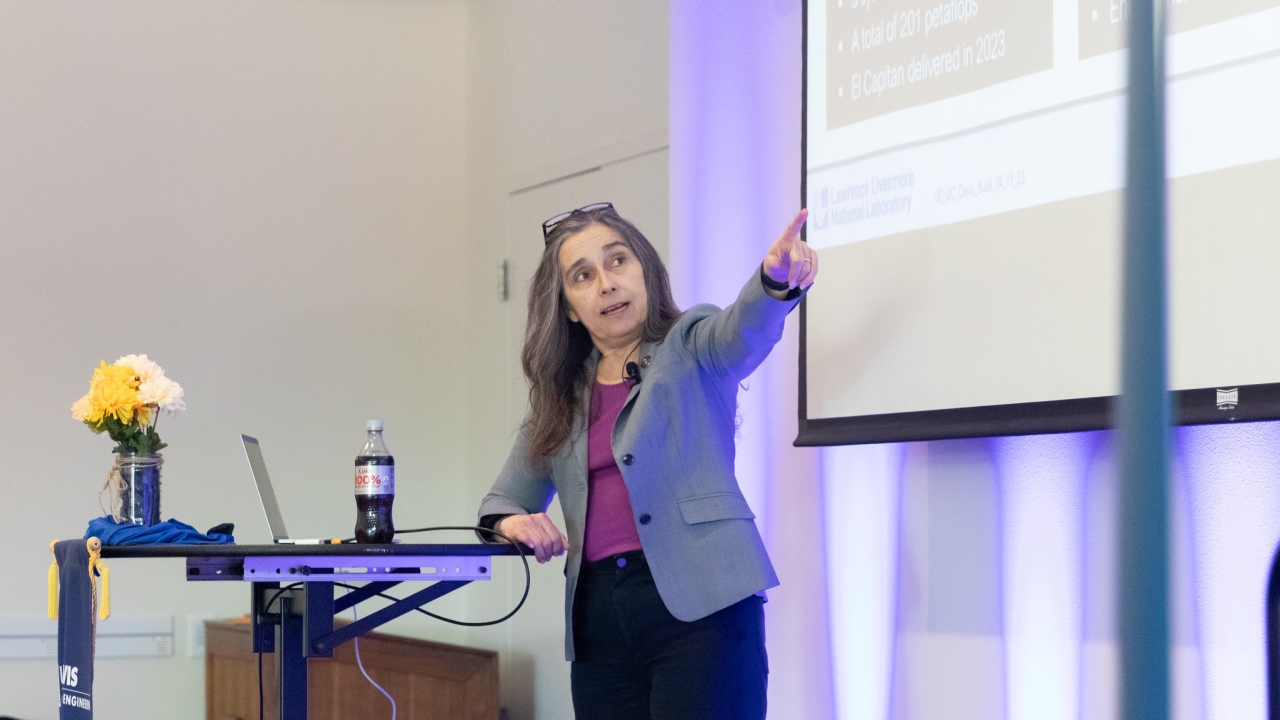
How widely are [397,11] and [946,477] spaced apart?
3.20 metres

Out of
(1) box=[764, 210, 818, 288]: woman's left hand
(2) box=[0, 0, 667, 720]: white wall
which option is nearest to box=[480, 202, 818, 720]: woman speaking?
(1) box=[764, 210, 818, 288]: woman's left hand

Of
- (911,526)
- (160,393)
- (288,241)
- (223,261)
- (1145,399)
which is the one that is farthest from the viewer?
(288,241)

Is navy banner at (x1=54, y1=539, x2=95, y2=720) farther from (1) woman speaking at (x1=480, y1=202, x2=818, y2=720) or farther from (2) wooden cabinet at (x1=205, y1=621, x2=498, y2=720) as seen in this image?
(2) wooden cabinet at (x1=205, y1=621, x2=498, y2=720)

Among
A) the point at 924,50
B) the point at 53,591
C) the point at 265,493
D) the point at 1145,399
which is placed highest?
the point at 924,50

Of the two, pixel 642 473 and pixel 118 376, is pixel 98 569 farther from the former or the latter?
pixel 642 473

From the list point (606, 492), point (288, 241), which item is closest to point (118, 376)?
point (606, 492)

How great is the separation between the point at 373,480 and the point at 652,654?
53cm

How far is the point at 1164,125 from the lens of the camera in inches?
14.2

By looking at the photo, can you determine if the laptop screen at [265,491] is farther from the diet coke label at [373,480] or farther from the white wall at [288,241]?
the white wall at [288,241]

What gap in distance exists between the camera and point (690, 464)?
6.09ft

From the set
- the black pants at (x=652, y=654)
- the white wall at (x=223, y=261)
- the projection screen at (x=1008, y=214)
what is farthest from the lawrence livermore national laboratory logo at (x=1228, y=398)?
the white wall at (x=223, y=261)

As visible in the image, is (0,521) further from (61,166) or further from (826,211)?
(826,211)

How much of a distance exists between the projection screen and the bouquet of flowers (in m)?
1.28

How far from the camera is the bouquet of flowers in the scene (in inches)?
83.8
